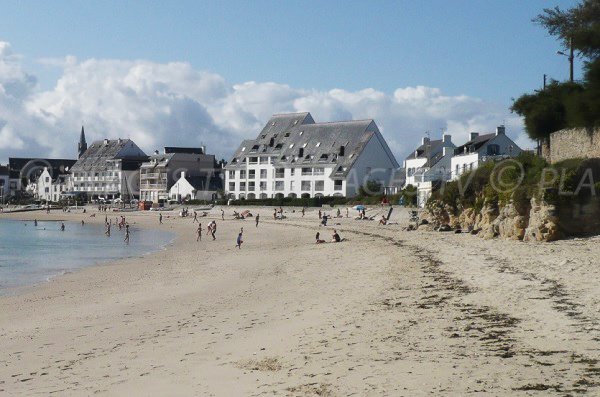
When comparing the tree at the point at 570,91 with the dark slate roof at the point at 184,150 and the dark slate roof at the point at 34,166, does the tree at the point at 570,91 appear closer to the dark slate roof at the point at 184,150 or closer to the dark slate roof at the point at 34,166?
the dark slate roof at the point at 184,150

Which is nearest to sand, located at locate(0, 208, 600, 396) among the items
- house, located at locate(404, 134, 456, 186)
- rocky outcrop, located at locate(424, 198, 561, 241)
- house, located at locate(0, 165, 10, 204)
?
rocky outcrop, located at locate(424, 198, 561, 241)

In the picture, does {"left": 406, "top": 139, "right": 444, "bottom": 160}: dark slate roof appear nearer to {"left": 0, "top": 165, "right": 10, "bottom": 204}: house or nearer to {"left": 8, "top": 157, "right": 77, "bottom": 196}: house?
{"left": 8, "top": 157, "right": 77, "bottom": 196}: house

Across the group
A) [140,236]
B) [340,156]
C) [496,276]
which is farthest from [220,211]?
[496,276]

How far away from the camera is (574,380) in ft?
25.9

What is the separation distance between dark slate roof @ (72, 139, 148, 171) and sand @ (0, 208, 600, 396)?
104m

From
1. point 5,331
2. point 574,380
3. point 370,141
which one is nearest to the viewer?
point 574,380

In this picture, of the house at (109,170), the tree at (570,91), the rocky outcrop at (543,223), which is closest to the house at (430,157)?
the tree at (570,91)

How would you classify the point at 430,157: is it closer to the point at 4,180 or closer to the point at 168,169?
the point at 168,169

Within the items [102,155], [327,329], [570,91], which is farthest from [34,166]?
[327,329]

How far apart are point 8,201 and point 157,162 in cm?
4999

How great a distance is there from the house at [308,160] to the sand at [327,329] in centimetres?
4961

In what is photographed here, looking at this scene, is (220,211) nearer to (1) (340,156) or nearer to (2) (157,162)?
(1) (340,156)

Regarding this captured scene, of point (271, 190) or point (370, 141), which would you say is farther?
point (271, 190)

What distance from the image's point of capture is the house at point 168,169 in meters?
108
